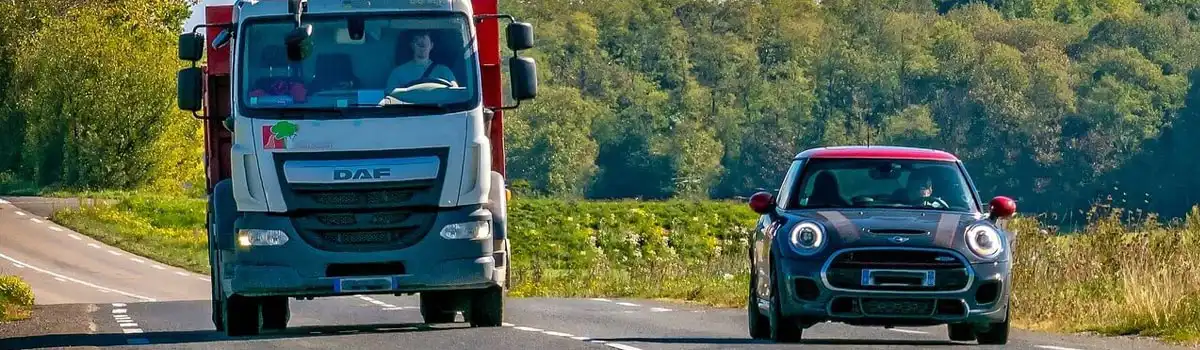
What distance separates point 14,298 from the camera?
37.0 metres

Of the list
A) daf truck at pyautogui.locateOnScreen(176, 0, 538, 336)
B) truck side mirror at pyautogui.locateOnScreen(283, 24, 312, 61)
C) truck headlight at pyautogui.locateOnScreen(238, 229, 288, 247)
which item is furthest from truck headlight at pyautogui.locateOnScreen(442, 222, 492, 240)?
truck side mirror at pyautogui.locateOnScreen(283, 24, 312, 61)

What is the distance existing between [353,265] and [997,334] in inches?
207

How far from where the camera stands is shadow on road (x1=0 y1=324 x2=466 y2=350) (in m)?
22.2

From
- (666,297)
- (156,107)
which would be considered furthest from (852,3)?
(666,297)

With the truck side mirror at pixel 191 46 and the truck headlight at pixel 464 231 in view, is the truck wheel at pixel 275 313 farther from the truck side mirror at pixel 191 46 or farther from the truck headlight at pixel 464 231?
the truck side mirror at pixel 191 46

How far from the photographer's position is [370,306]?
114 ft

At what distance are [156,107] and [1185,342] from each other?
78.3 meters

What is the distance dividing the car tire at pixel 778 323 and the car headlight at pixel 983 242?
4.85ft

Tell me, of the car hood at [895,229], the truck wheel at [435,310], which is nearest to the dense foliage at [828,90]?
the truck wheel at [435,310]

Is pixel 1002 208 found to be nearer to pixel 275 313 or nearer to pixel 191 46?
pixel 191 46

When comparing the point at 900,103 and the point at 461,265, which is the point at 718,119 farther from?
the point at 461,265

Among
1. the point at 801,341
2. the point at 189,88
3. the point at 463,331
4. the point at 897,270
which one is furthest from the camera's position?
the point at 463,331

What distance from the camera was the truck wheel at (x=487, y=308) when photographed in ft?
71.6

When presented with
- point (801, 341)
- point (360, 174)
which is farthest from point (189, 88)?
point (801, 341)
